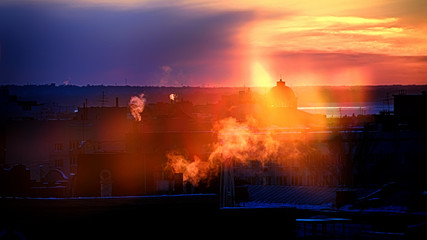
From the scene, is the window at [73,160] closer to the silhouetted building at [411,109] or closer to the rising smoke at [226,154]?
the rising smoke at [226,154]

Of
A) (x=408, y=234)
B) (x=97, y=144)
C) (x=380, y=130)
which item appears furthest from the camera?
(x=97, y=144)

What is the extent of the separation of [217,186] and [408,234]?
440 inches

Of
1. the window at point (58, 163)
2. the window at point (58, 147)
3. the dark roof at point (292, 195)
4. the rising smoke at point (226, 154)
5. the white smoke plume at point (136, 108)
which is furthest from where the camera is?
the window at point (58, 147)

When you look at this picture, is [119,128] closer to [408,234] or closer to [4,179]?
[4,179]

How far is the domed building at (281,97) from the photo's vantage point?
72.4 m

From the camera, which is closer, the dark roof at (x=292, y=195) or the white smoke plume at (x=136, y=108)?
the dark roof at (x=292, y=195)

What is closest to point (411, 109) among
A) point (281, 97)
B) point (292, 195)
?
point (281, 97)

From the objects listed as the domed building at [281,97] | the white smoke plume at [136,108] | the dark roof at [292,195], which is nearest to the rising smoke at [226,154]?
the dark roof at [292,195]

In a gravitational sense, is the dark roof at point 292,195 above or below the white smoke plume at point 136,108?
below

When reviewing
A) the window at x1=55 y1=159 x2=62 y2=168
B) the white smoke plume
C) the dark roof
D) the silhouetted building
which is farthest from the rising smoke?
the window at x1=55 y1=159 x2=62 y2=168

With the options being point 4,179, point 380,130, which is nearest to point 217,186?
point 4,179

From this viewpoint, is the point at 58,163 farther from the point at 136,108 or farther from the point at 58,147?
the point at 136,108

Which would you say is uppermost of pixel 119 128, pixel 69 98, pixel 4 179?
pixel 69 98

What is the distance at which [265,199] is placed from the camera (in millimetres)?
24375
